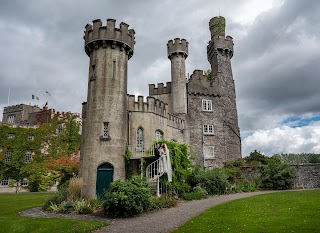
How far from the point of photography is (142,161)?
20.5 m

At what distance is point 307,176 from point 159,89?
57.2 ft

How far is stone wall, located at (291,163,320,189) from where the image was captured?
81.9ft

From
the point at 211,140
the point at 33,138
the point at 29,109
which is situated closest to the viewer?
the point at 211,140

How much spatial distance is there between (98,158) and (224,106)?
1929 cm

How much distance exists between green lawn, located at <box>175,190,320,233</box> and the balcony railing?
797 centimetres

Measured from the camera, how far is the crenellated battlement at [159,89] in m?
31.6

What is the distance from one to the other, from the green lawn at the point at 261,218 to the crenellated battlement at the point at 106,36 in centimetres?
1464

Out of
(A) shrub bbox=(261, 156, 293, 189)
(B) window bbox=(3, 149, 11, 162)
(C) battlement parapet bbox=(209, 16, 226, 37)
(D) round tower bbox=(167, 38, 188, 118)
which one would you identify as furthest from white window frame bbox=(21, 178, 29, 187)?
(C) battlement parapet bbox=(209, 16, 226, 37)

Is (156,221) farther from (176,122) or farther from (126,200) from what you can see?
(176,122)

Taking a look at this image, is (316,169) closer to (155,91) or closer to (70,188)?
(155,91)

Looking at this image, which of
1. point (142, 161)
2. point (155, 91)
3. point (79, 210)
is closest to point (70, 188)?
point (79, 210)

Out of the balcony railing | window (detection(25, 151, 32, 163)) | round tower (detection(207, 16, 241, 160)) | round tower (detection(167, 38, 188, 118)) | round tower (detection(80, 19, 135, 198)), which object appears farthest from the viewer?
window (detection(25, 151, 32, 163))

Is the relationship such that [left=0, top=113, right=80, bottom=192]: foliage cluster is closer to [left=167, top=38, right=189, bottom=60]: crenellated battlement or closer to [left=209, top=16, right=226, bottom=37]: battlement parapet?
[left=167, top=38, right=189, bottom=60]: crenellated battlement

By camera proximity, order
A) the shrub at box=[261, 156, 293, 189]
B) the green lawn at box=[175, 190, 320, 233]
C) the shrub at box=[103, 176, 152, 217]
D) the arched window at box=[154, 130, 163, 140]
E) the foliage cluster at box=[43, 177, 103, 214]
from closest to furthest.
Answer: the green lawn at box=[175, 190, 320, 233]
the shrub at box=[103, 176, 152, 217]
the foliage cluster at box=[43, 177, 103, 214]
the shrub at box=[261, 156, 293, 189]
the arched window at box=[154, 130, 163, 140]
